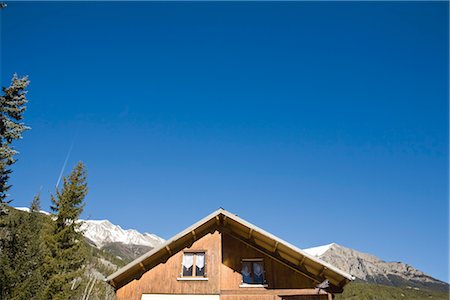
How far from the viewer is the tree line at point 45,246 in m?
22.5

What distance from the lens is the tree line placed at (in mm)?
22531

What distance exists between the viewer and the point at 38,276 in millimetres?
26172

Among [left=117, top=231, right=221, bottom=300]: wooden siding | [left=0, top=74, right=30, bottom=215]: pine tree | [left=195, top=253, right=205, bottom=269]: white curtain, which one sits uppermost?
[left=0, top=74, right=30, bottom=215]: pine tree

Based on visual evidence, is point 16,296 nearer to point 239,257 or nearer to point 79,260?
point 79,260

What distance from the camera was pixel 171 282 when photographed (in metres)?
17.4

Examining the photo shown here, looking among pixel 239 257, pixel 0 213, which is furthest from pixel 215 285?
pixel 0 213

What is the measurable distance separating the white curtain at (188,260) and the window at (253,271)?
9.29ft

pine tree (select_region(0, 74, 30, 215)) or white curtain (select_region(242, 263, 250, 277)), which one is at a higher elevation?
pine tree (select_region(0, 74, 30, 215))

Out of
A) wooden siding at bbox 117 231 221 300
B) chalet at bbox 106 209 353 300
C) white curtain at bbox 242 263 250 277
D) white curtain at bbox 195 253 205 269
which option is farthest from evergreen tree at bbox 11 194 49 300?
white curtain at bbox 242 263 250 277

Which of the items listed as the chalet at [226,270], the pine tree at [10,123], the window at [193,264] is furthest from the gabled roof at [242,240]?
the pine tree at [10,123]

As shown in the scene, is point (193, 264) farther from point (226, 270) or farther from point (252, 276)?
point (252, 276)

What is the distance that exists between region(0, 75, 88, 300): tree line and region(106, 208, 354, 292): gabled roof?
10.7m

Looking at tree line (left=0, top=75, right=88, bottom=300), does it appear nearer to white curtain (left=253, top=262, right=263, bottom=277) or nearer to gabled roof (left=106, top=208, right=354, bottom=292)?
gabled roof (left=106, top=208, right=354, bottom=292)

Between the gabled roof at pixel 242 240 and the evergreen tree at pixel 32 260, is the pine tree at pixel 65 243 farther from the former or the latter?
the gabled roof at pixel 242 240
